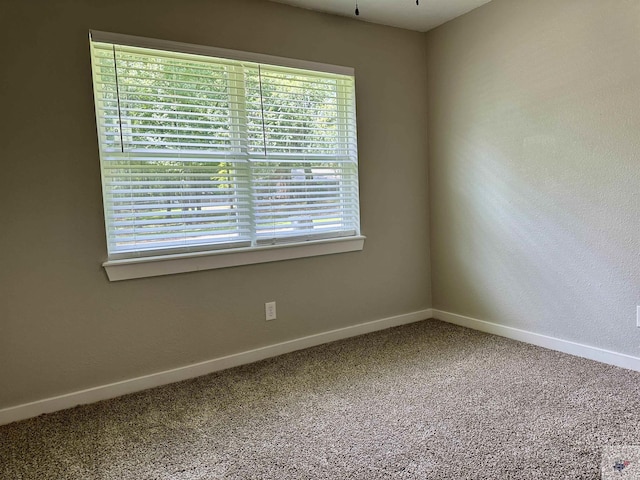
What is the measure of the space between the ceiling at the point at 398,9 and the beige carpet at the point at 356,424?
2.30 meters

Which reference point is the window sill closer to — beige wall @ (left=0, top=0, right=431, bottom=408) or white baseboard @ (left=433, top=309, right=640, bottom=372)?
beige wall @ (left=0, top=0, right=431, bottom=408)

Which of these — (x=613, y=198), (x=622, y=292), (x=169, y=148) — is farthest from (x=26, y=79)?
(x=622, y=292)

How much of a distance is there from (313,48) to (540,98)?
149 centimetres

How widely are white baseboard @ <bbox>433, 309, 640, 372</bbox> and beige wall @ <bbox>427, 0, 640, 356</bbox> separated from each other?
0.13 ft

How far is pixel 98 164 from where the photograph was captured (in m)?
2.28

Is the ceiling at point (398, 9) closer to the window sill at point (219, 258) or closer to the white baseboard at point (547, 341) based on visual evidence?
the window sill at point (219, 258)

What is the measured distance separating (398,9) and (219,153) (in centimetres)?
159

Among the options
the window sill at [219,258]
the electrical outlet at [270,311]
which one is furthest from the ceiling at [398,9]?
the electrical outlet at [270,311]

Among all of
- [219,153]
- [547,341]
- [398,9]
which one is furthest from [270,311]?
[398,9]

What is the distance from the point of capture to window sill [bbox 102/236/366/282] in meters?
2.36

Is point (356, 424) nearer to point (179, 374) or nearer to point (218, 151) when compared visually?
point (179, 374)

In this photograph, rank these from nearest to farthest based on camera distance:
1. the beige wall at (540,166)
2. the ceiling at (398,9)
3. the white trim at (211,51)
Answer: the white trim at (211,51) → the beige wall at (540,166) → the ceiling at (398,9)

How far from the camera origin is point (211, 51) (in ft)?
8.32

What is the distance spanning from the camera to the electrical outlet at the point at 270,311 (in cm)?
284
